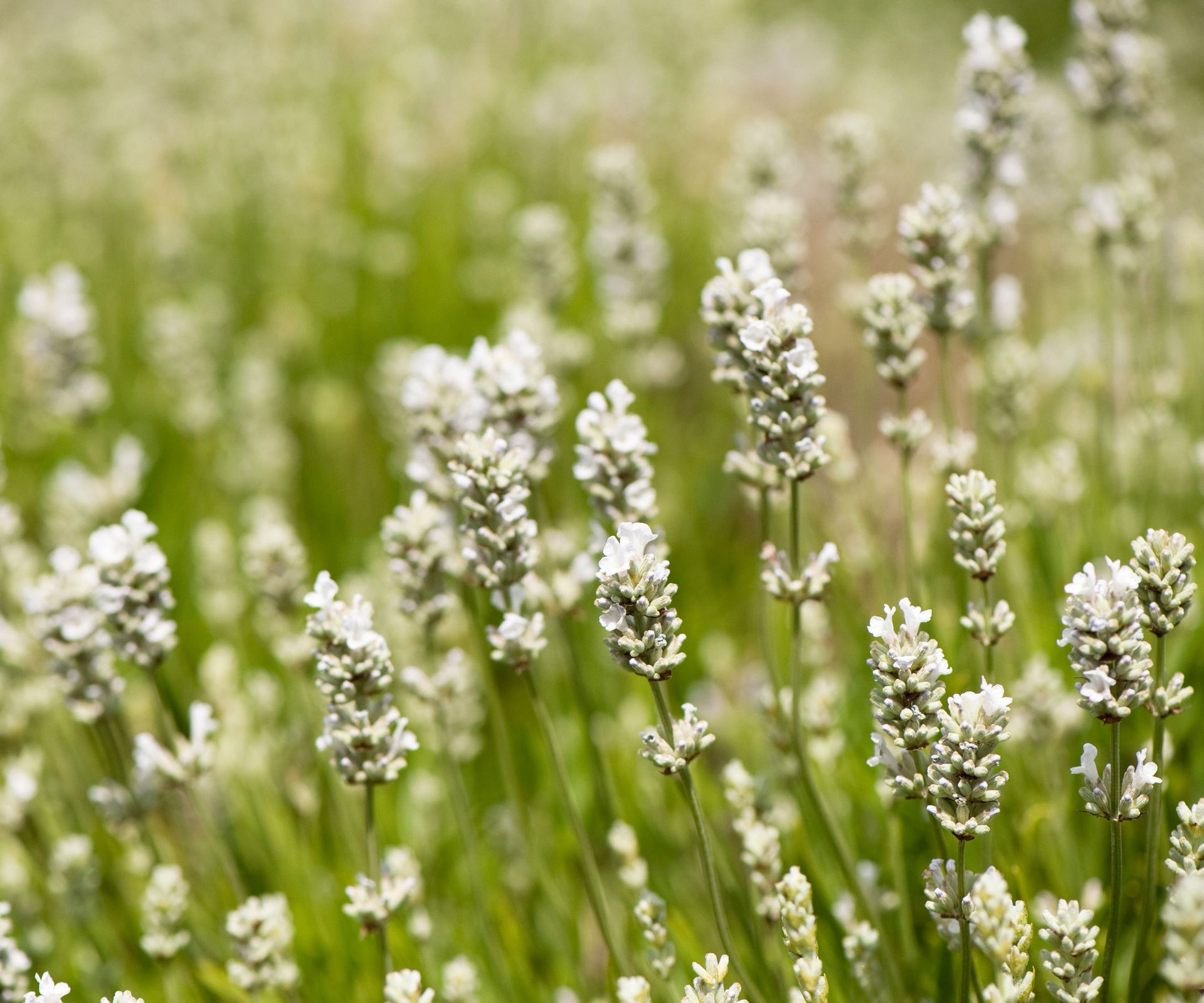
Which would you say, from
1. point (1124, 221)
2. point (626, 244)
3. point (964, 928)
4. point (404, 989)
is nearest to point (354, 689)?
point (404, 989)

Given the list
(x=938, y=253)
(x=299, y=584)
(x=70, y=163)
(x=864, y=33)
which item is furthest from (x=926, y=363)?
(x=864, y=33)

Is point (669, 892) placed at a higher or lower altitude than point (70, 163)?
lower

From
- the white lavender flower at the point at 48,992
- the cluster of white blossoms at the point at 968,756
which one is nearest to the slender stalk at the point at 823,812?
the cluster of white blossoms at the point at 968,756

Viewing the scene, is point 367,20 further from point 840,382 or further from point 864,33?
point 864,33

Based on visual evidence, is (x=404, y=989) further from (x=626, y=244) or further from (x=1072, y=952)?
(x=626, y=244)

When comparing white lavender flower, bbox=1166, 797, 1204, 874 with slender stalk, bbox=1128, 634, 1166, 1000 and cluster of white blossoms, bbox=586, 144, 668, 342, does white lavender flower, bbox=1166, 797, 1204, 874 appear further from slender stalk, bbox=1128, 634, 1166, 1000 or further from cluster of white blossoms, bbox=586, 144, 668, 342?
cluster of white blossoms, bbox=586, 144, 668, 342

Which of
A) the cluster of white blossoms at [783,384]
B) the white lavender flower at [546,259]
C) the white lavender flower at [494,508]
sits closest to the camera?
the cluster of white blossoms at [783,384]

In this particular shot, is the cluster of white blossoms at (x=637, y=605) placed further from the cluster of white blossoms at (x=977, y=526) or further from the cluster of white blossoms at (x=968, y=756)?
the cluster of white blossoms at (x=977, y=526)
